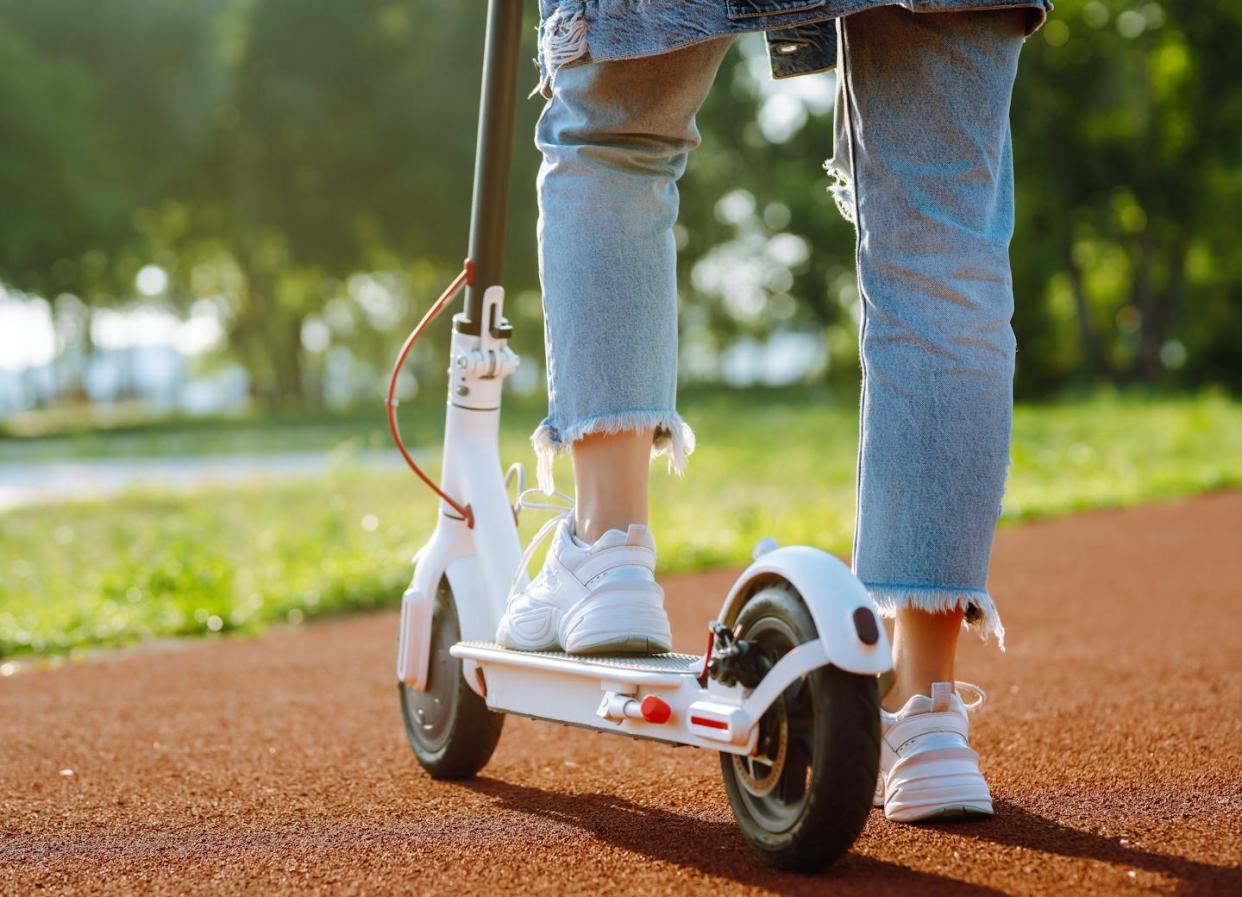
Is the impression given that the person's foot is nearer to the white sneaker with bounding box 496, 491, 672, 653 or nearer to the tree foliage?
the white sneaker with bounding box 496, 491, 672, 653

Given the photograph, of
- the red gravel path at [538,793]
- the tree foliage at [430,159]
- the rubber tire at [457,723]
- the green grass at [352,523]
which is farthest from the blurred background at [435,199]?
the rubber tire at [457,723]

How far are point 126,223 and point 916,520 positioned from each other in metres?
27.8

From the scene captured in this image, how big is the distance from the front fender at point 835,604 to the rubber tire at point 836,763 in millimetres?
22

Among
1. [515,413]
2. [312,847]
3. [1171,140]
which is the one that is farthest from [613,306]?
[1171,140]

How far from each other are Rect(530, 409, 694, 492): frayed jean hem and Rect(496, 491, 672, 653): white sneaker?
0.12 meters

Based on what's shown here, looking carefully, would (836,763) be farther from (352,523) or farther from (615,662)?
(352,523)

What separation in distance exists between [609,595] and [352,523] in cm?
565

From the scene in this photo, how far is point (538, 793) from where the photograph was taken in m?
2.25

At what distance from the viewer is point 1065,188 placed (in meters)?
31.7

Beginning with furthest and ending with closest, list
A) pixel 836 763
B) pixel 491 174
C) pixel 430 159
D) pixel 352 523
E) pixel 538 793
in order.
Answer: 1. pixel 430 159
2. pixel 352 523
3. pixel 491 174
4. pixel 538 793
5. pixel 836 763

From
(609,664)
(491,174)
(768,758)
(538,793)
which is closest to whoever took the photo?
(768,758)

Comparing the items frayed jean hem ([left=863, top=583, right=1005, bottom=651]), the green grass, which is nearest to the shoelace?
frayed jean hem ([left=863, top=583, right=1005, bottom=651])

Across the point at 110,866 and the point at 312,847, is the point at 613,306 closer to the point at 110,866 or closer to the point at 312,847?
the point at 312,847

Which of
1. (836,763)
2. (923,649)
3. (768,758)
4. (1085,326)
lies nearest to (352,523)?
(923,649)
